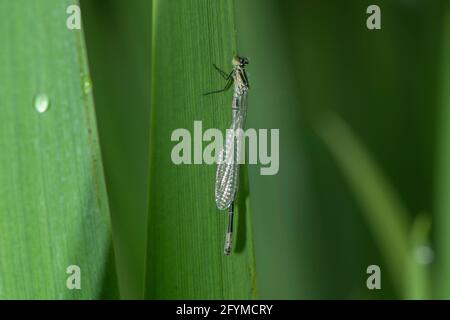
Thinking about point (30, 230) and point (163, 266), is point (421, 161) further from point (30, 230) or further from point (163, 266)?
point (30, 230)

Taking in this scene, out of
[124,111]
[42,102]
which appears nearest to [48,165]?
[42,102]

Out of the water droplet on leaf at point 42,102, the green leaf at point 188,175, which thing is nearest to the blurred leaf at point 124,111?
the green leaf at point 188,175

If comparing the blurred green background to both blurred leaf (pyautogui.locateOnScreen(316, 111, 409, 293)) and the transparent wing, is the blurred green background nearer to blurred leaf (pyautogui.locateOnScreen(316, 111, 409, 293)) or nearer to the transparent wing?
blurred leaf (pyautogui.locateOnScreen(316, 111, 409, 293))
